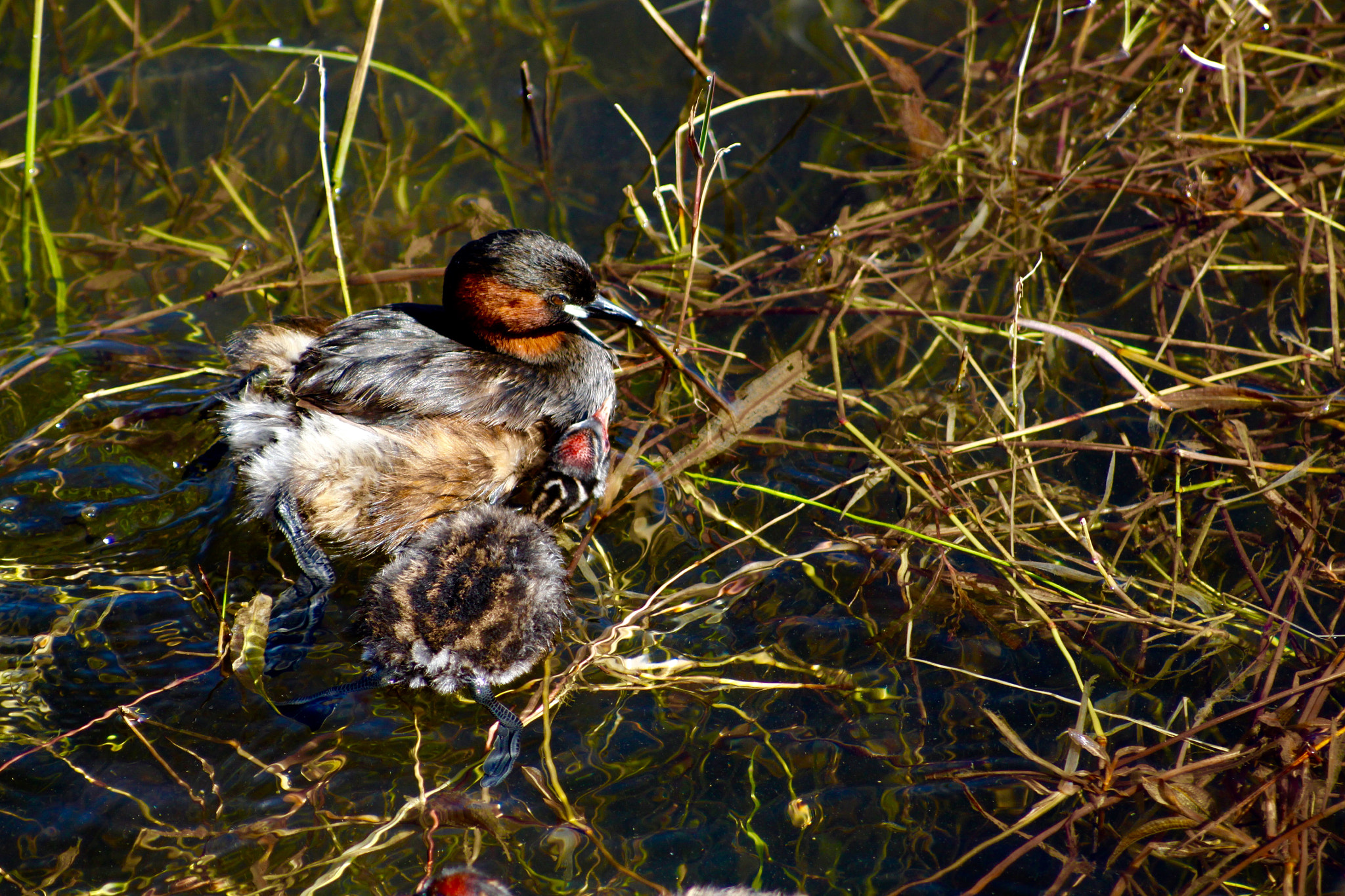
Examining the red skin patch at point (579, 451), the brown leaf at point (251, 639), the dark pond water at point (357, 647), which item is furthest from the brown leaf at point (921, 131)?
the brown leaf at point (251, 639)

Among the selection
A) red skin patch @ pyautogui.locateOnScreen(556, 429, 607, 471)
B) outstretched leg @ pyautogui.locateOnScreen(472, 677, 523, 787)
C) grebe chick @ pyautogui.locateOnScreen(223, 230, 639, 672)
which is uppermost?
grebe chick @ pyautogui.locateOnScreen(223, 230, 639, 672)

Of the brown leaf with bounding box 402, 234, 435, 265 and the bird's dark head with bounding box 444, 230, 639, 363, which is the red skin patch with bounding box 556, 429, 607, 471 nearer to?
the bird's dark head with bounding box 444, 230, 639, 363

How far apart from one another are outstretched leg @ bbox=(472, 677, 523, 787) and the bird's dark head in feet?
3.91

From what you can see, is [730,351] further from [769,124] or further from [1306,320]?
[1306,320]

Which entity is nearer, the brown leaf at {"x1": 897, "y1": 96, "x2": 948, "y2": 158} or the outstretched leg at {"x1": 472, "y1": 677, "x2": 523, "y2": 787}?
the outstretched leg at {"x1": 472, "y1": 677, "x2": 523, "y2": 787}

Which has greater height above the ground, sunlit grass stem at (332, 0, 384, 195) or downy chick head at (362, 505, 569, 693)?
sunlit grass stem at (332, 0, 384, 195)

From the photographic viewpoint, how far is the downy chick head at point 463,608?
2727 millimetres

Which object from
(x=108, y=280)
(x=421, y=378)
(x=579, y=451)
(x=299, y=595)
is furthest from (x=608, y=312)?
(x=108, y=280)

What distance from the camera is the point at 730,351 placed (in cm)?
390

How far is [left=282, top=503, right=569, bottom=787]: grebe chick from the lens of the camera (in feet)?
8.93

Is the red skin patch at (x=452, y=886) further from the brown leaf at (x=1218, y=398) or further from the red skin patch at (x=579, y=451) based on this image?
the brown leaf at (x=1218, y=398)

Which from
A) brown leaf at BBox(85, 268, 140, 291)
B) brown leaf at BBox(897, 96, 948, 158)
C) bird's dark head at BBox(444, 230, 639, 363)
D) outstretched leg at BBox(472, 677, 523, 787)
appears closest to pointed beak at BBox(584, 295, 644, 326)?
bird's dark head at BBox(444, 230, 639, 363)

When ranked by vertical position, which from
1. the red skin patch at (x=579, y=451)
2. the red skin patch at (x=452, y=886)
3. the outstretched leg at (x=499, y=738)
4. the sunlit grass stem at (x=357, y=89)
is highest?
the sunlit grass stem at (x=357, y=89)

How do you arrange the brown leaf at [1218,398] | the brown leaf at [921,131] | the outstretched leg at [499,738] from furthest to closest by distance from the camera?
the brown leaf at [921,131] < the brown leaf at [1218,398] < the outstretched leg at [499,738]
